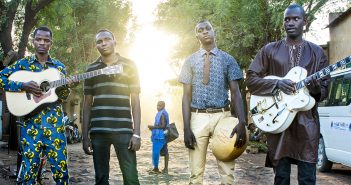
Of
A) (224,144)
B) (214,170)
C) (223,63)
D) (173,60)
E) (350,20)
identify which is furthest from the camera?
(173,60)

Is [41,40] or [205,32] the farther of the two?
[41,40]

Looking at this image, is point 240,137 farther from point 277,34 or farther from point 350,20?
point 350,20

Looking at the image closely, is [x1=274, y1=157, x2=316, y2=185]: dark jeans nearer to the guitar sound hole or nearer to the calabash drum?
the calabash drum

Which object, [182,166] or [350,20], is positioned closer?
[182,166]

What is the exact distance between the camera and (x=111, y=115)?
4.54 meters

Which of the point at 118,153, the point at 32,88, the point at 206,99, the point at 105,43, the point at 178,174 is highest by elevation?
the point at 105,43

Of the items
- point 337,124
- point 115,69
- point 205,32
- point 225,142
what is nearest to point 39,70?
point 115,69

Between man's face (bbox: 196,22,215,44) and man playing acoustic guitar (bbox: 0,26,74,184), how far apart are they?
62.9 inches

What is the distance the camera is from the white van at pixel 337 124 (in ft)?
31.2

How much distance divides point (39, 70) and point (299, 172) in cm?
296

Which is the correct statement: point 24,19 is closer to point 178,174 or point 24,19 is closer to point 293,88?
point 178,174

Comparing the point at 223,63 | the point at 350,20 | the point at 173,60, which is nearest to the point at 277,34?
the point at 350,20

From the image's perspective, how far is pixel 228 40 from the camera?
20219mm

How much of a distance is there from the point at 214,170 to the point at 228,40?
10.7 metres
